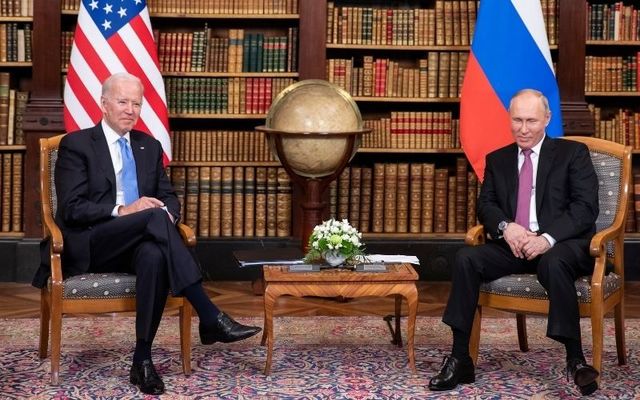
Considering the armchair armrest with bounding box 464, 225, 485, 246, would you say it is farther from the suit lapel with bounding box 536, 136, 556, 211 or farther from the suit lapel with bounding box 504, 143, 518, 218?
the suit lapel with bounding box 536, 136, 556, 211

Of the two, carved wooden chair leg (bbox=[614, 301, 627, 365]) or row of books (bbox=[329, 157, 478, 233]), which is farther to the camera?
row of books (bbox=[329, 157, 478, 233])

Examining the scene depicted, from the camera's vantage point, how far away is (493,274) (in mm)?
4941

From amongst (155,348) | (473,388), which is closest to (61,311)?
(155,348)

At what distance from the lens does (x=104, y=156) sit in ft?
17.0

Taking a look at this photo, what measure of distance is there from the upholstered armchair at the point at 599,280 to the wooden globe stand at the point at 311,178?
1496mm

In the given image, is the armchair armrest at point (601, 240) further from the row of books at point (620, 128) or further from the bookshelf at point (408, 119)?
the row of books at point (620, 128)

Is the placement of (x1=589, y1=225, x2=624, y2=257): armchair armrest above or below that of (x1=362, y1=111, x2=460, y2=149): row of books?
below

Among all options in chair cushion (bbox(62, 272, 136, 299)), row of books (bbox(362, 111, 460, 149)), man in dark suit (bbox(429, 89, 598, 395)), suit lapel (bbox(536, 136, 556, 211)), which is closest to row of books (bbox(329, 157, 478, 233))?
row of books (bbox(362, 111, 460, 149))

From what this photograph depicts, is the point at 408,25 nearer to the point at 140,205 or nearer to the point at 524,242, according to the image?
the point at 524,242

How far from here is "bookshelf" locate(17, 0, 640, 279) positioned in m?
7.39

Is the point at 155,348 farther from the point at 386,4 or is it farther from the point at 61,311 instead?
the point at 386,4

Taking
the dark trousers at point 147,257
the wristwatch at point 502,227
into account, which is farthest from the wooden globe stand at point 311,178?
the dark trousers at point 147,257

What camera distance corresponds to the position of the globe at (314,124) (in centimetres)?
648

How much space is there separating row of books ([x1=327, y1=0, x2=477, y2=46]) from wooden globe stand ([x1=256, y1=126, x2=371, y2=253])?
1.07 meters
